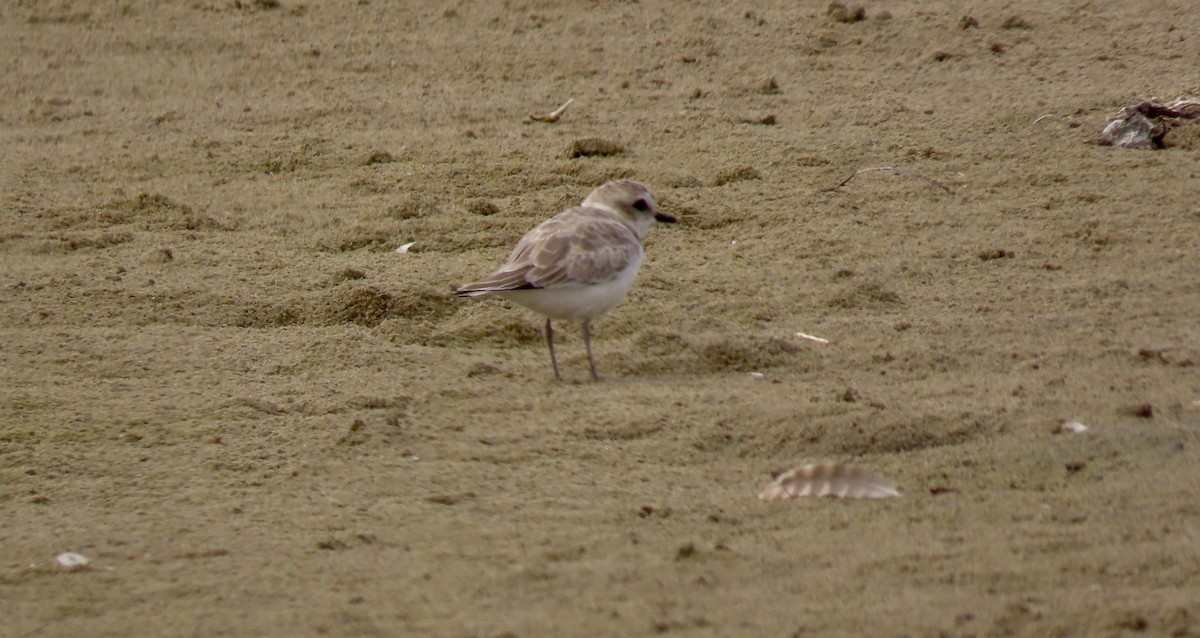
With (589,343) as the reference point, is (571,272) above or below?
above

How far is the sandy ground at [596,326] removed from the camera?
390 cm

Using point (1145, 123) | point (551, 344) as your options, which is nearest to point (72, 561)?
point (551, 344)

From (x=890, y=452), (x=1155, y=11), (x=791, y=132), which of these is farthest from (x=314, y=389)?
(x=1155, y=11)

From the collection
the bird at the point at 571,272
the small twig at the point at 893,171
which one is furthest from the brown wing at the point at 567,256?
the small twig at the point at 893,171

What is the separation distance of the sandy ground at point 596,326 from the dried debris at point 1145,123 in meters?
0.14

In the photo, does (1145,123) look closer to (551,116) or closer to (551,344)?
(551,116)

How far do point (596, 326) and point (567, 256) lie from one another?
0.57 metres

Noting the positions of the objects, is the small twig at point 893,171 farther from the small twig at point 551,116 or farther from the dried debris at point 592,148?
the small twig at point 551,116

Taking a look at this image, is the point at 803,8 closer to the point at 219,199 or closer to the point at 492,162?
the point at 492,162

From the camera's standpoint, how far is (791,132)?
26.7 feet

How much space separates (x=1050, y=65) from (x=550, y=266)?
4.34 metres

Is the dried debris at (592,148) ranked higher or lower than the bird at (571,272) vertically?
lower

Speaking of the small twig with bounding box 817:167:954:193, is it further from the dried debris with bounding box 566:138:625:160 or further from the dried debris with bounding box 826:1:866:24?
the dried debris with bounding box 826:1:866:24

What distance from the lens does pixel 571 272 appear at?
5.64 m
